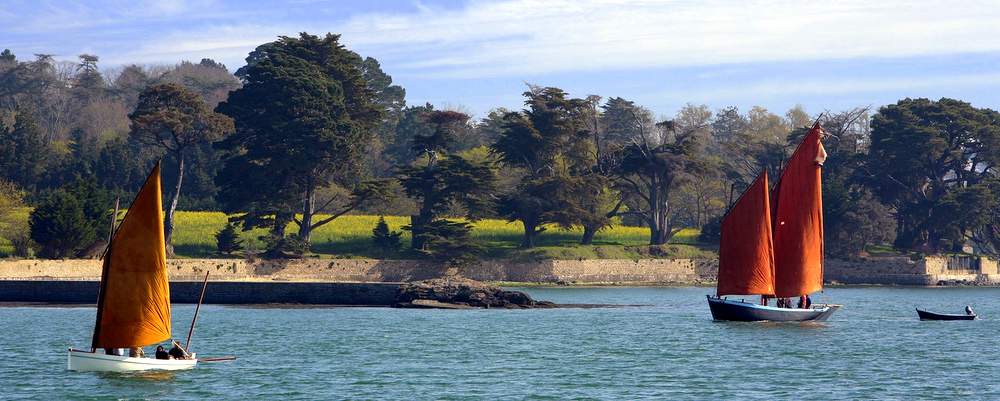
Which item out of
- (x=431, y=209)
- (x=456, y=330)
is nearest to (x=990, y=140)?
(x=431, y=209)

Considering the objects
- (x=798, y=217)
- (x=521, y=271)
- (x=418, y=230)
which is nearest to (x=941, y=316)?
(x=798, y=217)

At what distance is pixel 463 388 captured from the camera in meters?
36.9

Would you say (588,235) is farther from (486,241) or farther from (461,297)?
(461,297)

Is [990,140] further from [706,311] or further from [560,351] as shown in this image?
[560,351]

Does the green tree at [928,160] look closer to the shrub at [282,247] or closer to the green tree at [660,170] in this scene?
the green tree at [660,170]

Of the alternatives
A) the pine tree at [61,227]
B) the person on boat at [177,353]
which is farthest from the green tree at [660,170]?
the person on boat at [177,353]

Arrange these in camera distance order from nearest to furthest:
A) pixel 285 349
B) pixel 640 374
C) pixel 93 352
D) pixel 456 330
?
pixel 93 352 → pixel 640 374 → pixel 285 349 → pixel 456 330

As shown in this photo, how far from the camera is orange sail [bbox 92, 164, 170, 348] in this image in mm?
34969

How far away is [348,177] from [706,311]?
33767 millimetres

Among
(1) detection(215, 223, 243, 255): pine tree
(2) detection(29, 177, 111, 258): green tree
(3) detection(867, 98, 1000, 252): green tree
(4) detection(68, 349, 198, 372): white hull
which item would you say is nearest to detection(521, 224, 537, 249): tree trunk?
(1) detection(215, 223, 243, 255): pine tree

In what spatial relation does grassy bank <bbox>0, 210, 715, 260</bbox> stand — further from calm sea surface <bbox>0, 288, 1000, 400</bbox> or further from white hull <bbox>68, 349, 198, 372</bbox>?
white hull <bbox>68, 349, 198, 372</bbox>

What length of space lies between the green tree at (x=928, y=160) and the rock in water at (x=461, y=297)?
157 feet

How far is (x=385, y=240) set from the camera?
94.4 metres

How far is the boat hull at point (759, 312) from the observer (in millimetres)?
57938
